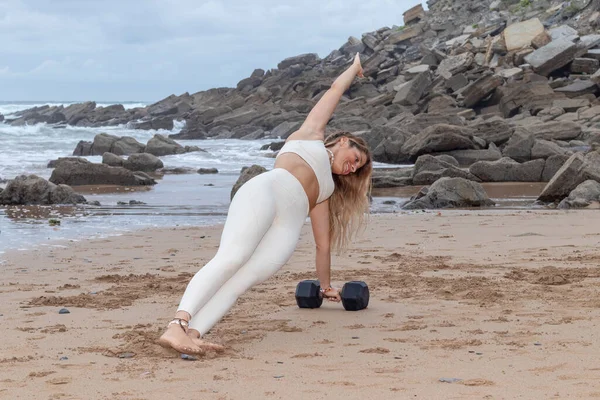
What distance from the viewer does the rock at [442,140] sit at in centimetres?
2410

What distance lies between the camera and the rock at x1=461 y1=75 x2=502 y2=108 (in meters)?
36.1

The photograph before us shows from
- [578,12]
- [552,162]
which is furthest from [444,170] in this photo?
[578,12]

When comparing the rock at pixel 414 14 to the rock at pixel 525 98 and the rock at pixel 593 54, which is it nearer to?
the rock at pixel 593 54

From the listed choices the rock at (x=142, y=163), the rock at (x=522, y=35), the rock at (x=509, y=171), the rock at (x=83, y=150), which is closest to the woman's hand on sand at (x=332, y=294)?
the rock at (x=509, y=171)

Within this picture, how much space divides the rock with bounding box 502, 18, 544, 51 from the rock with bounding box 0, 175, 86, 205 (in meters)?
31.8

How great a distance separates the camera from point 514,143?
22938 millimetres

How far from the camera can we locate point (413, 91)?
38719 millimetres

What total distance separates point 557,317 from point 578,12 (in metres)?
49.1

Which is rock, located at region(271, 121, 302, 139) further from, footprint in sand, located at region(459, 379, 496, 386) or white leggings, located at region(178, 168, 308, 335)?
footprint in sand, located at region(459, 379, 496, 386)

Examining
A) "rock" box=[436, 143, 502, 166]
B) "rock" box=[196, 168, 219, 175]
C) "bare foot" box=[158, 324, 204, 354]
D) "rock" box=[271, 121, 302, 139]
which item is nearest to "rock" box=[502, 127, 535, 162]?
"rock" box=[436, 143, 502, 166]

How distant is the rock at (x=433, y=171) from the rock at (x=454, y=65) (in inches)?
879

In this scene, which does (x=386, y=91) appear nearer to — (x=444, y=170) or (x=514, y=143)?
(x=514, y=143)

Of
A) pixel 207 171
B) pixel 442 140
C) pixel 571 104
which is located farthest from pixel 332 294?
pixel 571 104

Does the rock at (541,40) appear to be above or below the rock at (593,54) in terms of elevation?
above
